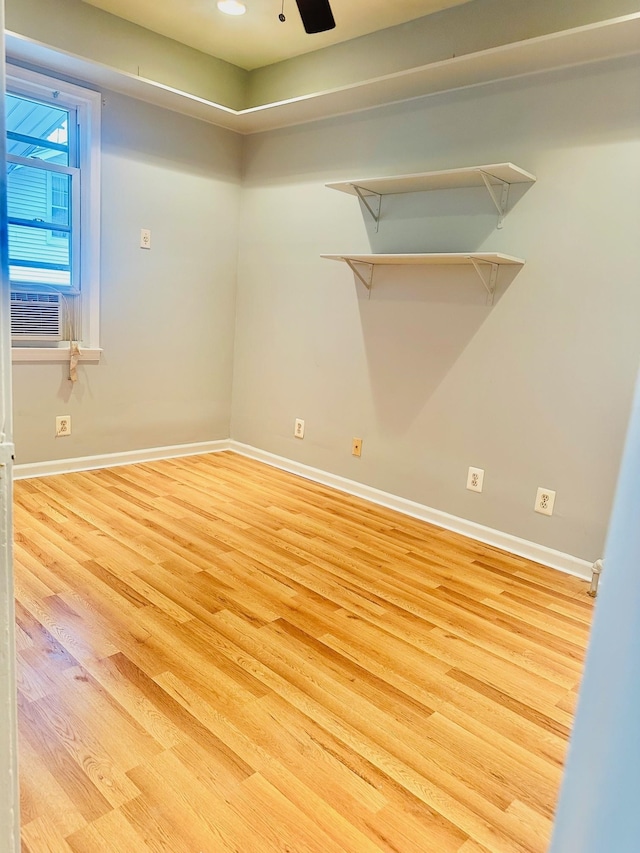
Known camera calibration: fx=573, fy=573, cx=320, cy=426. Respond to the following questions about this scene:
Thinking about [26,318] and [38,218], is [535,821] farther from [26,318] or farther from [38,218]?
[38,218]

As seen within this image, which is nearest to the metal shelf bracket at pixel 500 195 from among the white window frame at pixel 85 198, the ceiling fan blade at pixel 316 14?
the ceiling fan blade at pixel 316 14

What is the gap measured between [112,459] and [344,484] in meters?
1.51

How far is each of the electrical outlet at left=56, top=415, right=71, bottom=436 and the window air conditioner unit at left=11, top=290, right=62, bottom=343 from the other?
1.54 feet

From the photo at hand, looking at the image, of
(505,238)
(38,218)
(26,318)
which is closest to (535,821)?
(505,238)

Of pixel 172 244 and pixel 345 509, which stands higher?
pixel 172 244

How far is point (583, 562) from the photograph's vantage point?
264 cm

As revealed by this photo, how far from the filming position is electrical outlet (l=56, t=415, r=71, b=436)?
135 inches

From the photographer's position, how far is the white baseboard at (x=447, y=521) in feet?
8.86

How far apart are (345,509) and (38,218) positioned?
238 cm

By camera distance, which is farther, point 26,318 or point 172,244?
point 172,244

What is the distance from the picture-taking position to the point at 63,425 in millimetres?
3455

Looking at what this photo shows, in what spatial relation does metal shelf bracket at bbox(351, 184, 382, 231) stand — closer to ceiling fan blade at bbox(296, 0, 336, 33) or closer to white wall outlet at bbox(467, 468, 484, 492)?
ceiling fan blade at bbox(296, 0, 336, 33)

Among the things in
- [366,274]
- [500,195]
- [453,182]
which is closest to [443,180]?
[453,182]

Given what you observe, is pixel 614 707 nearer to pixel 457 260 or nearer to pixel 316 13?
pixel 316 13
